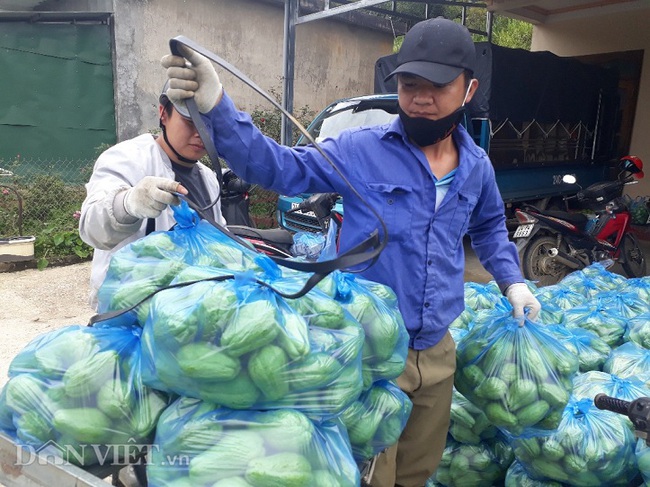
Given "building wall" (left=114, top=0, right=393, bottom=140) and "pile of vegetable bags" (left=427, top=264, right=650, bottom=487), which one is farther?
"building wall" (left=114, top=0, right=393, bottom=140)

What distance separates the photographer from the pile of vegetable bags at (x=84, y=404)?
114 cm

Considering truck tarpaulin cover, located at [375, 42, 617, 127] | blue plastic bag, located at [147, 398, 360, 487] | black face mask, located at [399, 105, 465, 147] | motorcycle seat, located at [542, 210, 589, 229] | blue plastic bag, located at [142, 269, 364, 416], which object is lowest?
motorcycle seat, located at [542, 210, 589, 229]

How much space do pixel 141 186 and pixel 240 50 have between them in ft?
29.2

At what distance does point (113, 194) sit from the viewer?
62.7 inches

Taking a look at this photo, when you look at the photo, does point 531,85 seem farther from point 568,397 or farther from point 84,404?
point 84,404

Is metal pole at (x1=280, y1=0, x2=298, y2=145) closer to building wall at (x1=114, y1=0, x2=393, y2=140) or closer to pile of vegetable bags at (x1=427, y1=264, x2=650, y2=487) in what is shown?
building wall at (x1=114, y1=0, x2=393, y2=140)

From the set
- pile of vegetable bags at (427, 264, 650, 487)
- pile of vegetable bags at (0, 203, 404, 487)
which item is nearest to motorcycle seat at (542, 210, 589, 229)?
pile of vegetable bags at (427, 264, 650, 487)

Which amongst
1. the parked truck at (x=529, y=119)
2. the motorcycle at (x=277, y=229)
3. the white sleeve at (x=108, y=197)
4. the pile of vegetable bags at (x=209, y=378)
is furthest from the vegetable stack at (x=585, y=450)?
the parked truck at (x=529, y=119)

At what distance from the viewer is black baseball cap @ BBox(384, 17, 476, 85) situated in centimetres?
174

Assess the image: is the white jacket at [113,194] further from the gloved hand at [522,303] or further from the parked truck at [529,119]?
the parked truck at [529,119]

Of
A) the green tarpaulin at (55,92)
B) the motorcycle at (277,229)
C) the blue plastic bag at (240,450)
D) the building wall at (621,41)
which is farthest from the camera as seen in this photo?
the building wall at (621,41)

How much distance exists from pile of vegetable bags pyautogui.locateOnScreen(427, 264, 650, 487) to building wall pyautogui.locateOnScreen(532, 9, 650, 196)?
7623 millimetres

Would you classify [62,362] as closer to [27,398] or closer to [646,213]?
[27,398]

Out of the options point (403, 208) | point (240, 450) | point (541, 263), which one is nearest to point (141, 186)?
point (240, 450)
